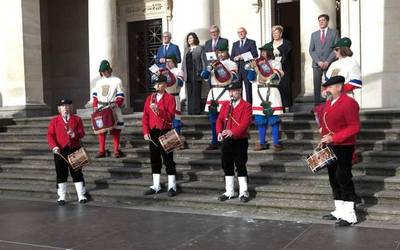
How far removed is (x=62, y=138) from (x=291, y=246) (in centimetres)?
461

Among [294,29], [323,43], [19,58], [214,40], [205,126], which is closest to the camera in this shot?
[323,43]

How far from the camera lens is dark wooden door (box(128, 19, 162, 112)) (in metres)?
16.7

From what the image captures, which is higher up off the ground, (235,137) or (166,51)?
(166,51)

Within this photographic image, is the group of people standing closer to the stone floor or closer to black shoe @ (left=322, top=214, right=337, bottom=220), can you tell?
black shoe @ (left=322, top=214, right=337, bottom=220)

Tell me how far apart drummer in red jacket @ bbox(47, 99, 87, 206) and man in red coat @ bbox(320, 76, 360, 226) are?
4.30m

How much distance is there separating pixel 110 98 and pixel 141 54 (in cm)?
639

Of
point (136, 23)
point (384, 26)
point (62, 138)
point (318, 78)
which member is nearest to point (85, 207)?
point (62, 138)

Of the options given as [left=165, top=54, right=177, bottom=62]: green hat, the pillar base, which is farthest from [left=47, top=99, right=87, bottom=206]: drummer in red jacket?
the pillar base

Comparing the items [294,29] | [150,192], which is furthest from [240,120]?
[294,29]

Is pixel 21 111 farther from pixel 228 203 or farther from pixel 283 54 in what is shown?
pixel 228 203

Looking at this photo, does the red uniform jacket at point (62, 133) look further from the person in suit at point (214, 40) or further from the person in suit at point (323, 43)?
the person in suit at point (323, 43)

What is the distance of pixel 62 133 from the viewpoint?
916 cm

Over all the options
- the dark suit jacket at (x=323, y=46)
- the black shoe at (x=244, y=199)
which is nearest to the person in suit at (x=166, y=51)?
the dark suit jacket at (x=323, y=46)

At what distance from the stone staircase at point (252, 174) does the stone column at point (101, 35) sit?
8.29ft
